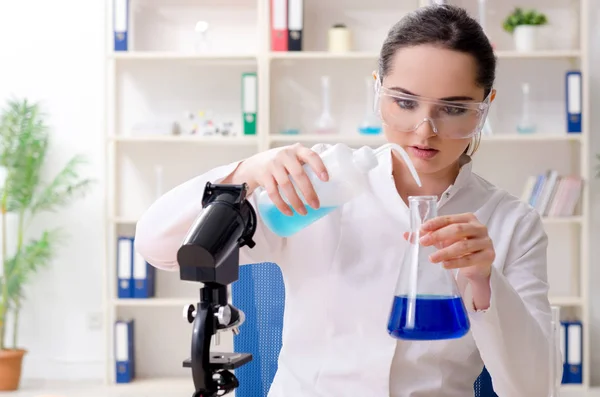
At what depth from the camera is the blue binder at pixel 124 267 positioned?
423 centimetres

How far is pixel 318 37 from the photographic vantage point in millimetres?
4492

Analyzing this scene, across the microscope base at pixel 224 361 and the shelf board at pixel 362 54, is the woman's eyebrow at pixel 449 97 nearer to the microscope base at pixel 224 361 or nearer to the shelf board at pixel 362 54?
the microscope base at pixel 224 361

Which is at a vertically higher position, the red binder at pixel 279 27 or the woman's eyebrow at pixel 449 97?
the red binder at pixel 279 27

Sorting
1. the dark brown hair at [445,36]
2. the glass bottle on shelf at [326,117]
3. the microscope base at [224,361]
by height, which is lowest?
the microscope base at [224,361]

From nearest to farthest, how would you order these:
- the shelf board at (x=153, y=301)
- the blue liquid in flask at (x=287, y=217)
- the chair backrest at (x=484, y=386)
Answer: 1. the blue liquid in flask at (x=287, y=217)
2. the chair backrest at (x=484, y=386)
3. the shelf board at (x=153, y=301)

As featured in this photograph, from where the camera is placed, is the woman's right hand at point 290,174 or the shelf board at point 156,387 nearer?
the woman's right hand at point 290,174

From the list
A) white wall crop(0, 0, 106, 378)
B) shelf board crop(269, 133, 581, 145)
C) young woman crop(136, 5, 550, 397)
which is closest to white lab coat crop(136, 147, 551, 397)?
young woman crop(136, 5, 550, 397)

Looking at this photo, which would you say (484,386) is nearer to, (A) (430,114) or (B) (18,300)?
(A) (430,114)

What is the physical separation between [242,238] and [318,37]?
3.70 metres

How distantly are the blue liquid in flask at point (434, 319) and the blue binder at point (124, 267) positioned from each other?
128 inches

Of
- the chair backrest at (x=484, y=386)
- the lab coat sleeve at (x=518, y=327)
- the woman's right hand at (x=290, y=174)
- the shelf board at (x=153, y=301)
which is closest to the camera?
the woman's right hand at (x=290, y=174)

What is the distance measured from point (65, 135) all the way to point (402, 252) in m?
3.40

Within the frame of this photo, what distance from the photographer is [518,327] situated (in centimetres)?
129

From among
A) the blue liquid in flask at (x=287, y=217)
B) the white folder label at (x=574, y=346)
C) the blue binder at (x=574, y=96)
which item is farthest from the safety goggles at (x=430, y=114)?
the white folder label at (x=574, y=346)
